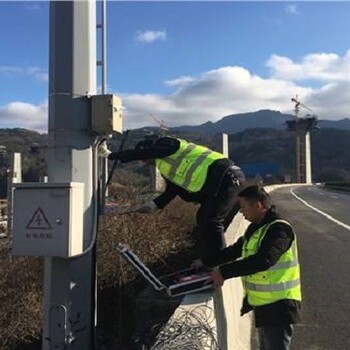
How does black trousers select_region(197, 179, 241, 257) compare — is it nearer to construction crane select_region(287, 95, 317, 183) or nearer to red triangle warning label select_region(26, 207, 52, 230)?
red triangle warning label select_region(26, 207, 52, 230)

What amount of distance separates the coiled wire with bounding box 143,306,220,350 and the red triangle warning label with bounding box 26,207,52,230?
3.76 feet

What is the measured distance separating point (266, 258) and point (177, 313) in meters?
0.85

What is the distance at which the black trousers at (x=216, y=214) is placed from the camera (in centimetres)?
584

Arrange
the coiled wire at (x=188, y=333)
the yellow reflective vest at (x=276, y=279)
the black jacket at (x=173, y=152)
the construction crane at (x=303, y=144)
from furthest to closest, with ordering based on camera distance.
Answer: the construction crane at (x=303, y=144) < the black jacket at (x=173, y=152) < the yellow reflective vest at (x=276, y=279) < the coiled wire at (x=188, y=333)

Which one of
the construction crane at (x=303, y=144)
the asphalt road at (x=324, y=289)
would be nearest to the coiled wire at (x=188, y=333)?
the asphalt road at (x=324, y=289)

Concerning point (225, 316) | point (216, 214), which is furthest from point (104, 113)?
point (225, 316)

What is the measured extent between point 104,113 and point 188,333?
5.97ft

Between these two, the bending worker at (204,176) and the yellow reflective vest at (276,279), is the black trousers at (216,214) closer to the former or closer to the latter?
the bending worker at (204,176)

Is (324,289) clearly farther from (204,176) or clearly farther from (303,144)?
(303,144)

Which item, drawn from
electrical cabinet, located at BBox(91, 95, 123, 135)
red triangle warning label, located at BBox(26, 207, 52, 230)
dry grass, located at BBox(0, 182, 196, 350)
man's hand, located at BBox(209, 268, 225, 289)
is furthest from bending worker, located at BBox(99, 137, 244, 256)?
dry grass, located at BBox(0, 182, 196, 350)

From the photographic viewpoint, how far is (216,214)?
19.1 feet

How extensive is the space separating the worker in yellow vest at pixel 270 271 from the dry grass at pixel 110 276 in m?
3.34

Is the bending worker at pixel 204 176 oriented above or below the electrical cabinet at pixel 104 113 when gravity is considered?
below

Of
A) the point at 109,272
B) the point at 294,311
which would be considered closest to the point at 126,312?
the point at 109,272
